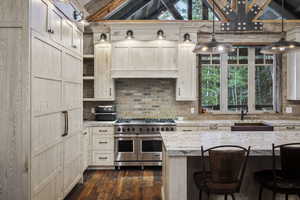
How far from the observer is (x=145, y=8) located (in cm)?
580

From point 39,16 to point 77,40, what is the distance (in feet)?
5.22

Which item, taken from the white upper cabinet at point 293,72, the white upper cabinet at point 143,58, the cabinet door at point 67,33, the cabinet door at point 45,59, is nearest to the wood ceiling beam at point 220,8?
the white upper cabinet at point 143,58

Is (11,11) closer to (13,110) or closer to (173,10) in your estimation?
(13,110)

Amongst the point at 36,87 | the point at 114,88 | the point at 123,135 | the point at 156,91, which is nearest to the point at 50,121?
the point at 36,87

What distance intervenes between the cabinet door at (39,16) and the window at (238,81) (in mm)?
3733

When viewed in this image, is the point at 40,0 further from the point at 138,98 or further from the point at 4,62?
the point at 138,98

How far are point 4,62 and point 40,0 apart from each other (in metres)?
0.73

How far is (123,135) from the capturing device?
5203 mm

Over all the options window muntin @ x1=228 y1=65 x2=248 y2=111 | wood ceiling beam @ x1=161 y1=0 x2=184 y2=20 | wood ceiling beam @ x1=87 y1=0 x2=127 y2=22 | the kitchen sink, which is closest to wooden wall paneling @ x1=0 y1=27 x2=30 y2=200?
the kitchen sink

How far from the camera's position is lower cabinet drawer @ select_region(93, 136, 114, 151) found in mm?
5223

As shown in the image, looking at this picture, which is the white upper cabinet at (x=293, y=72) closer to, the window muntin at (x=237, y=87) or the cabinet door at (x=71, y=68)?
the window muntin at (x=237, y=87)

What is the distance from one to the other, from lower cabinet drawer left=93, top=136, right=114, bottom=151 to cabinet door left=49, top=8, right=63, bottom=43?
2.32m

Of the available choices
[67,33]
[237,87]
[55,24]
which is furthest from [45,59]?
[237,87]

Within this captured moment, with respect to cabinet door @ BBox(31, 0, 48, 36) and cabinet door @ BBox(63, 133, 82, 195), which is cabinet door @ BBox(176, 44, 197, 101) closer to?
cabinet door @ BBox(63, 133, 82, 195)
